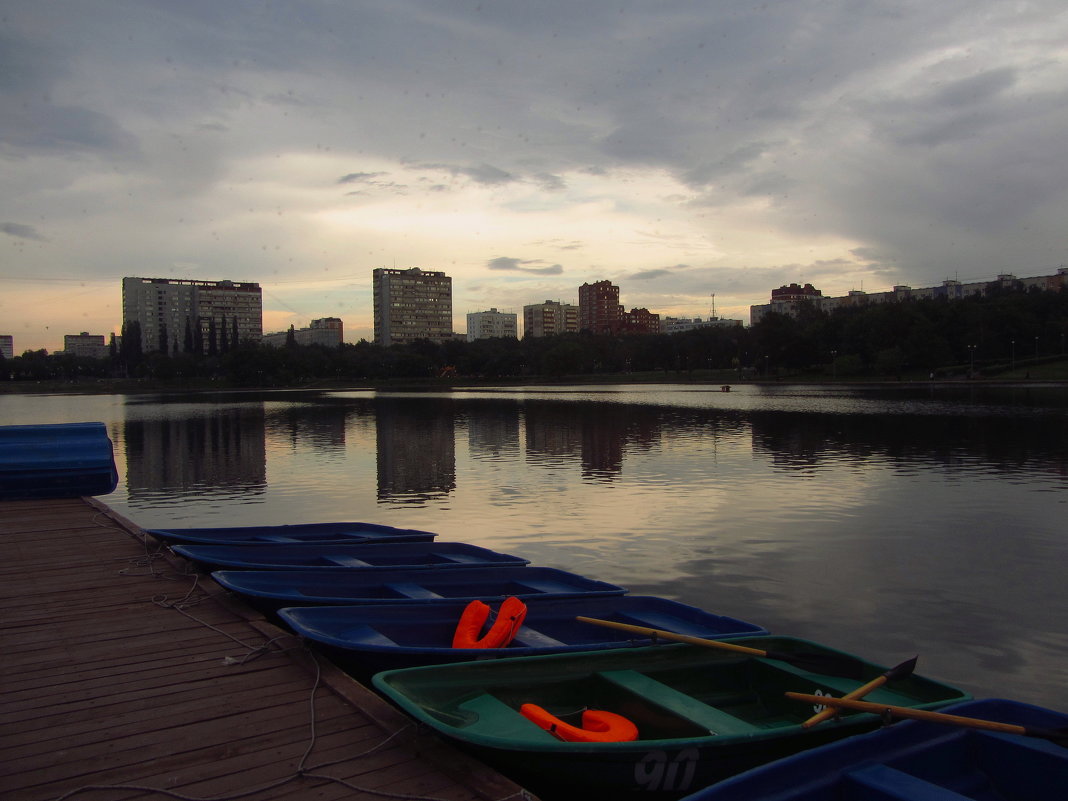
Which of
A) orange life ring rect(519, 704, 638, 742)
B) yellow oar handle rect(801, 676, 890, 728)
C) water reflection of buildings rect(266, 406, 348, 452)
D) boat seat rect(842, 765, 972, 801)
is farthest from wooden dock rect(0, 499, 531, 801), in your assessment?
water reflection of buildings rect(266, 406, 348, 452)

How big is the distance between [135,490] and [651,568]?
1529 centimetres

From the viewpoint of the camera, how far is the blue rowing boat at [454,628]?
5719mm

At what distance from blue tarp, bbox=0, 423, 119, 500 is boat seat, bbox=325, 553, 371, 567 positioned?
736 cm

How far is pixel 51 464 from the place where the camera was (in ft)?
49.1

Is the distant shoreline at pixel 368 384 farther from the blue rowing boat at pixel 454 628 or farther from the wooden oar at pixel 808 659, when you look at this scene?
the wooden oar at pixel 808 659

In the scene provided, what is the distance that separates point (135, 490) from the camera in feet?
69.1

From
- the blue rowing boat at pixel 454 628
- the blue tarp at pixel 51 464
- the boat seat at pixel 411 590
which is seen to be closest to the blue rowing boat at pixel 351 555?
the boat seat at pixel 411 590

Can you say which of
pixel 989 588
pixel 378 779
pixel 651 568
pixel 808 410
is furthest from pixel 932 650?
pixel 808 410

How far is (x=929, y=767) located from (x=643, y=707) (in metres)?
1.70

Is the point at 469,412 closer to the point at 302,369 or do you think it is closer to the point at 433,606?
the point at 433,606

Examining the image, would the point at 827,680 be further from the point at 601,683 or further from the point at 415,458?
the point at 415,458

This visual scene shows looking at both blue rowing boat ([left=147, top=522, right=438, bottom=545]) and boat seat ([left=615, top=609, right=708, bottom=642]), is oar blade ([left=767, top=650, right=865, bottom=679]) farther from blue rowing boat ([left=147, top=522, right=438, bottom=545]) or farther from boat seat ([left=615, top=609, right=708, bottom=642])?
blue rowing boat ([left=147, top=522, right=438, bottom=545])

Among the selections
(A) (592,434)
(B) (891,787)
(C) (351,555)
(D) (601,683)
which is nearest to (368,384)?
(A) (592,434)

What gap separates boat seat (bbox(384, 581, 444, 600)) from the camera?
26.0ft
